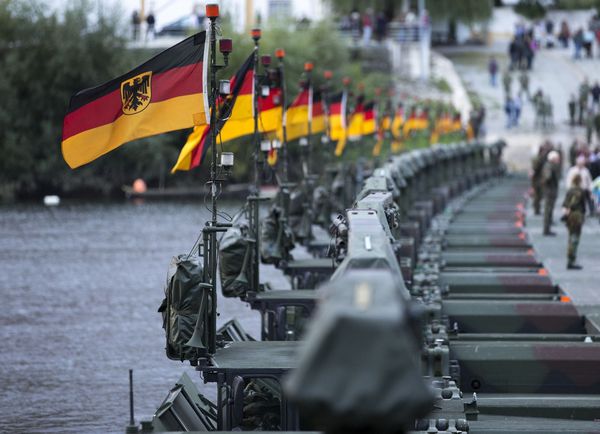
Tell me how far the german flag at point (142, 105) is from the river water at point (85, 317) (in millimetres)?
5420

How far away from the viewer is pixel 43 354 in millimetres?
28516

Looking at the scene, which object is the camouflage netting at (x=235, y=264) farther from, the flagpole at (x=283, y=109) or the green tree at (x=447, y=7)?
the green tree at (x=447, y=7)

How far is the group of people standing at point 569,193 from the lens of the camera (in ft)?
108

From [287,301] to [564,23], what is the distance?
83819mm

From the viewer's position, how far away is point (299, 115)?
114 ft

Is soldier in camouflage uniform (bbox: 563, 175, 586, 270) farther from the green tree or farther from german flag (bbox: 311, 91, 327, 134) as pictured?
the green tree

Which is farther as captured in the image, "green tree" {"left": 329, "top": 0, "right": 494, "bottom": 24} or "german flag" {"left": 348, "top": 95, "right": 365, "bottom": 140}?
"green tree" {"left": 329, "top": 0, "right": 494, "bottom": 24}

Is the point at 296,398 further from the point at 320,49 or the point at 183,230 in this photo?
the point at 320,49

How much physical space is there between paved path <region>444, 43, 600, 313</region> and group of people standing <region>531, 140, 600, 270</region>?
471 mm

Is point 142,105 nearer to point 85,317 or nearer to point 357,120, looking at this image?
point 85,317

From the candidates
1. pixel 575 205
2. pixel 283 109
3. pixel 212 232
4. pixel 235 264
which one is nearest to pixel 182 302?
pixel 212 232

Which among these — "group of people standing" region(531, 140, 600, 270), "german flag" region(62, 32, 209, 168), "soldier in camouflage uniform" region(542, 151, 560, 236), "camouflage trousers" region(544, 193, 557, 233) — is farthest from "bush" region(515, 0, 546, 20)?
"german flag" region(62, 32, 209, 168)

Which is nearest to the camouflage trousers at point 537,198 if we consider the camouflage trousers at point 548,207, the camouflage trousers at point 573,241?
the camouflage trousers at point 548,207

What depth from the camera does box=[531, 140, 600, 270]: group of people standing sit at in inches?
1299
